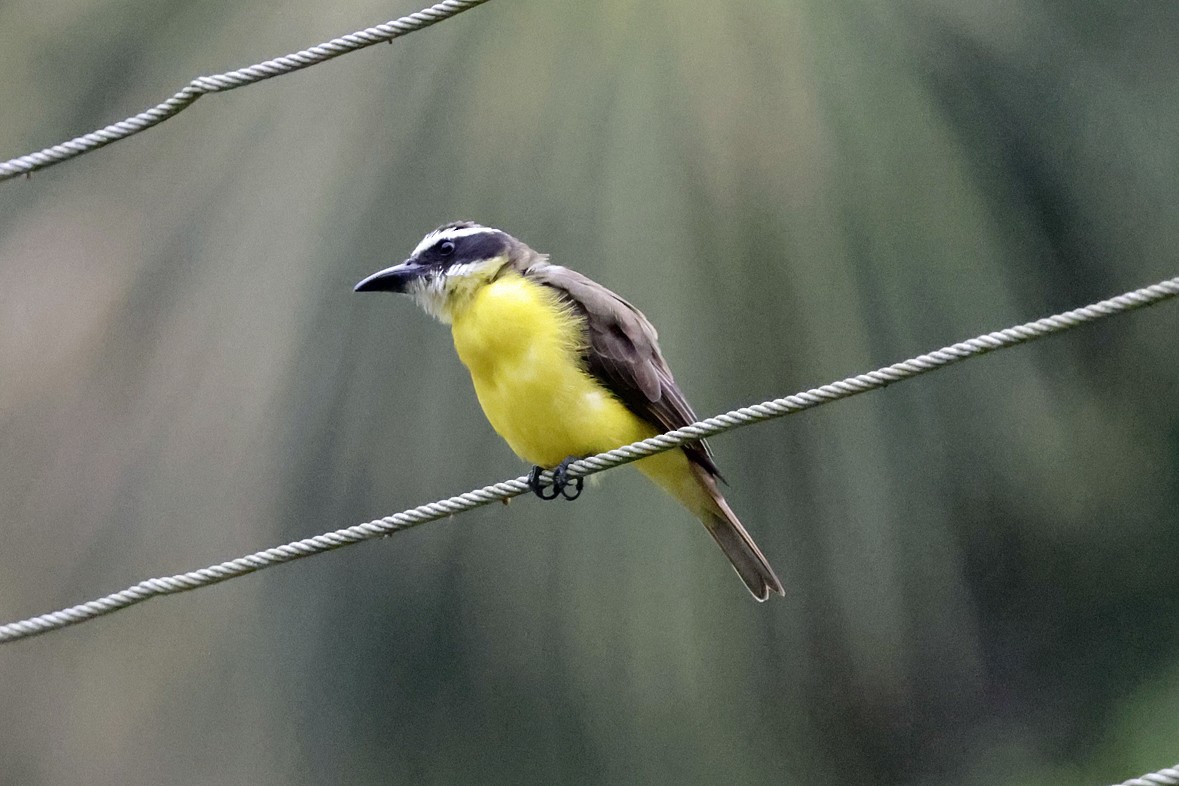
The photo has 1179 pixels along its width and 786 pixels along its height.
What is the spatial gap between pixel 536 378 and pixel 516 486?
947 millimetres

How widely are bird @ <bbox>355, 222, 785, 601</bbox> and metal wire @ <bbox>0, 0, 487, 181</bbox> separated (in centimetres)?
111

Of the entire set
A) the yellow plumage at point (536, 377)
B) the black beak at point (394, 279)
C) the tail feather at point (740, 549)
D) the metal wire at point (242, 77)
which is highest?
the metal wire at point (242, 77)

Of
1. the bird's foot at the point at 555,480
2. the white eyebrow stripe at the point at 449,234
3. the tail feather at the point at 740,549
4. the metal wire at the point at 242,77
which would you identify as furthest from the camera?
the white eyebrow stripe at the point at 449,234

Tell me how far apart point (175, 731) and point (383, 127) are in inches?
121

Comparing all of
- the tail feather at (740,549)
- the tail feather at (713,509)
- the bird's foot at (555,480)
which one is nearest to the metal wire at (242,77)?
the bird's foot at (555,480)

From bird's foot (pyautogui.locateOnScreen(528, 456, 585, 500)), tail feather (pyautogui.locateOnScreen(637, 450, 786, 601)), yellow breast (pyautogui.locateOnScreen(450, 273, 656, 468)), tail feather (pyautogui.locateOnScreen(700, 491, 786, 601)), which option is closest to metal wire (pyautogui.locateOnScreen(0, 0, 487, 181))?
yellow breast (pyautogui.locateOnScreen(450, 273, 656, 468))

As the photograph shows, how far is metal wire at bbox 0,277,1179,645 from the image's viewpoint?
2.70m

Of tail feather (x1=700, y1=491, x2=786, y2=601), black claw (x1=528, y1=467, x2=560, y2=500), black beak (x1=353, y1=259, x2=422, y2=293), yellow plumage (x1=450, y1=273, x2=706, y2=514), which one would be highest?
black beak (x1=353, y1=259, x2=422, y2=293)

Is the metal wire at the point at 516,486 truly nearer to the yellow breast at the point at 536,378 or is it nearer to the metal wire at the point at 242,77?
the yellow breast at the point at 536,378

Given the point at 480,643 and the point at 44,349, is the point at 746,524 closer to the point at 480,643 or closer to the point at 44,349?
the point at 480,643

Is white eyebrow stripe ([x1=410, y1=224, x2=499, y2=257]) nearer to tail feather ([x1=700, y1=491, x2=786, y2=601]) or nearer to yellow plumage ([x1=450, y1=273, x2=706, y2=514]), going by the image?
yellow plumage ([x1=450, y1=273, x2=706, y2=514])

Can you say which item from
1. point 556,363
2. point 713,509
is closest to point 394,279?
point 556,363

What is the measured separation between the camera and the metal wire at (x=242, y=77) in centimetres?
314

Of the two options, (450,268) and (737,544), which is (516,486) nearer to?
(450,268)
